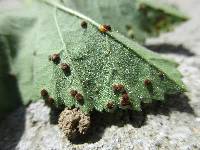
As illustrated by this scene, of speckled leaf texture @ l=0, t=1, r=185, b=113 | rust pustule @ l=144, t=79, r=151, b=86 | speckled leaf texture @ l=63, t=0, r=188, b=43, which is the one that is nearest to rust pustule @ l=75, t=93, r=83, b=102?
speckled leaf texture @ l=0, t=1, r=185, b=113

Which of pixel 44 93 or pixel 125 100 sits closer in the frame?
pixel 125 100

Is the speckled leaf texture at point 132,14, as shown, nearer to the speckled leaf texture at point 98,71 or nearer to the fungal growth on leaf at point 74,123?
the speckled leaf texture at point 98,71

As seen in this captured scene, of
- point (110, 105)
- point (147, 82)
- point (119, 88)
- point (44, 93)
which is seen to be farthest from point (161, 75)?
point (44, 93)

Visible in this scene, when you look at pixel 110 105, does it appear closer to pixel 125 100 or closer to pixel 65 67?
pixel 125 100

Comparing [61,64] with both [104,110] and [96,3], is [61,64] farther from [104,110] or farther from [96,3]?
A: [96,3]

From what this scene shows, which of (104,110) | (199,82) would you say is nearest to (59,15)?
(104,110)

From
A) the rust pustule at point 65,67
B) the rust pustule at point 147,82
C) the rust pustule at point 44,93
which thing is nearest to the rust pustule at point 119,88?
the rust pustule at point 147,82
